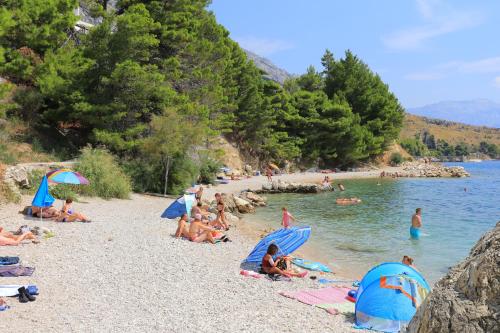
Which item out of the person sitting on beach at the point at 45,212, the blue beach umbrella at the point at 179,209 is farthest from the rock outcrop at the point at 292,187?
the person sitting on beach at the point at 45,212

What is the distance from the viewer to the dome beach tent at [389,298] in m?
7.20

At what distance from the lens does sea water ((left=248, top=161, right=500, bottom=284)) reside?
13.5m

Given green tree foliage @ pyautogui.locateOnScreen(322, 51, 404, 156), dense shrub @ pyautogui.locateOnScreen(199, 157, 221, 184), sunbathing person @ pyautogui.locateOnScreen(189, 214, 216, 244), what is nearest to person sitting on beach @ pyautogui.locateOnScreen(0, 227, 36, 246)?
sunbathing person @ pyautogui.locateOnScreen(189, 214, 216, 244)

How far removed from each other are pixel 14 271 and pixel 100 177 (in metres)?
12.3

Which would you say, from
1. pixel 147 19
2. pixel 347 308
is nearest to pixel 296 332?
pixel 347 308

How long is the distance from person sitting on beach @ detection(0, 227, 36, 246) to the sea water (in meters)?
7.82

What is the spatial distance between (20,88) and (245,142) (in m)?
26.4

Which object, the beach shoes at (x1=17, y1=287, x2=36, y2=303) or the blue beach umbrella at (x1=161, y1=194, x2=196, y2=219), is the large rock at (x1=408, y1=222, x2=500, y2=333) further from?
the blue beach umbrella at (x1=161, y1=194, x2=196, y2=219)

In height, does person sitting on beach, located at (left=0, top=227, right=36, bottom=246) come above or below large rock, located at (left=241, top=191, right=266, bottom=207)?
above

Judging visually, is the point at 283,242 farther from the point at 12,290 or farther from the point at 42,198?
the point at 42,198

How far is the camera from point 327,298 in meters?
8.47

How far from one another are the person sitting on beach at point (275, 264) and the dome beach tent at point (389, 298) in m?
2.22

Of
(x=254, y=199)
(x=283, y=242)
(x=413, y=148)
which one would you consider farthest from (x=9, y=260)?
(x=413, y=148)

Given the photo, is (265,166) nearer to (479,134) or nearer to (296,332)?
(296,332)
